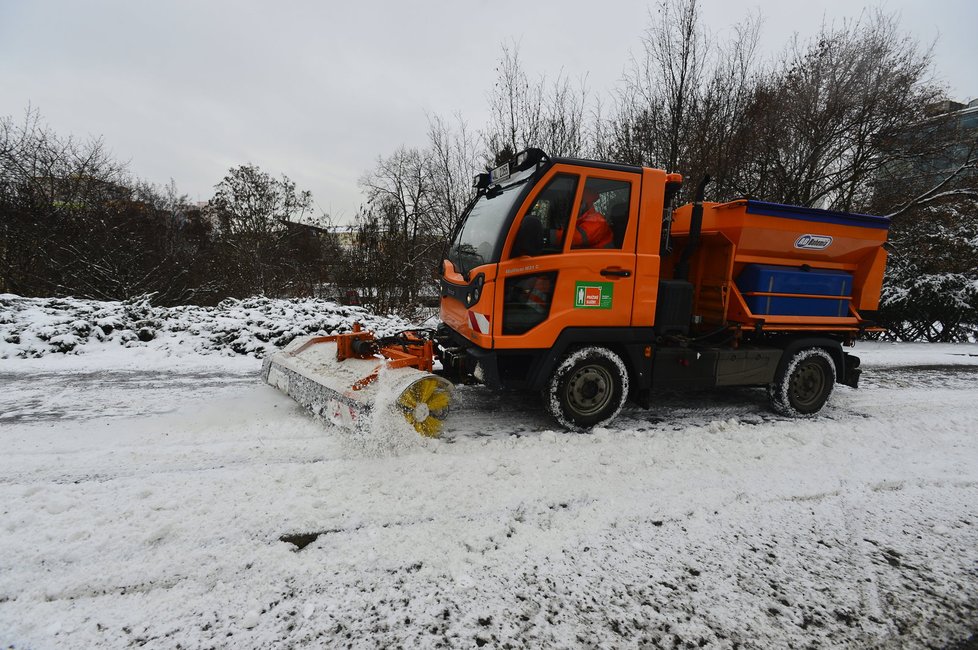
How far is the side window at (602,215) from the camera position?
13.6ft

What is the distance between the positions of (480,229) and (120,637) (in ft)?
12.3

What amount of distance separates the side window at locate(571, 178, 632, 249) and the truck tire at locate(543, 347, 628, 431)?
3.23 ft

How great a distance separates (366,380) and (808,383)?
487cm

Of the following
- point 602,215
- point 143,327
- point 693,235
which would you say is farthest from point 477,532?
point 143,327

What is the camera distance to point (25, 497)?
2.82 m

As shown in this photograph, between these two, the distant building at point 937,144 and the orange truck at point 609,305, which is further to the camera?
the distant building at point 937,144

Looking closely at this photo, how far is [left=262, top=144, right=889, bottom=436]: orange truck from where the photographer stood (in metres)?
4.03

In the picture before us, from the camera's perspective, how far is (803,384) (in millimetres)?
5297

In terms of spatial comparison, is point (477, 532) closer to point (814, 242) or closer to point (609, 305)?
point (609, 305)

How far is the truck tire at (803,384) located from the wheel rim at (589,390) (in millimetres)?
2156

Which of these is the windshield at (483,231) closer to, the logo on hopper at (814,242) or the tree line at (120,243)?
the logo on hopper at (814,242)

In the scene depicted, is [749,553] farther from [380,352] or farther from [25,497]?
[25,497]

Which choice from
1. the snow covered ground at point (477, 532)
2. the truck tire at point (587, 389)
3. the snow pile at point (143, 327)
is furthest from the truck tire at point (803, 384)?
the snow pile at point (143, 327)

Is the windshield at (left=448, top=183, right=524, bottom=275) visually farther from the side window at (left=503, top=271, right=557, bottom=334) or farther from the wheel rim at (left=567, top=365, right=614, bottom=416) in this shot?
the wheel rim at (left=567, top=365, right=614, bottom=416)
